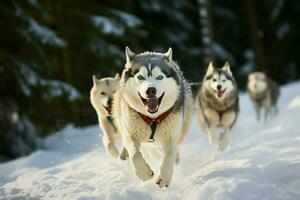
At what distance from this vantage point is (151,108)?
5410 mm

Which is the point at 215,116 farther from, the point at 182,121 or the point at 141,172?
the point at 141,172

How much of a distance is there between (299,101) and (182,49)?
9953 millimetres

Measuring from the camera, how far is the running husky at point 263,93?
1368cm

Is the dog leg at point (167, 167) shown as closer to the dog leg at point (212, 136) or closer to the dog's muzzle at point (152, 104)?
the dog's muzzle at point (152, 104)

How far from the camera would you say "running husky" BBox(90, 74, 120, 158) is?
7.33 m

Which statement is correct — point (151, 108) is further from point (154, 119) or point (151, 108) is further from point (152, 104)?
point (154, 119)

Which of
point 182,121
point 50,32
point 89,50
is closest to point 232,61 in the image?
point 89,50

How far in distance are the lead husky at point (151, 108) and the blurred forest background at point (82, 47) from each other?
6.45 m

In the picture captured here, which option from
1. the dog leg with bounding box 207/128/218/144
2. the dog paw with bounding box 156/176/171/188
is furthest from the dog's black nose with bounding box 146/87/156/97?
the dog leg with bounding box 207/128/218/144

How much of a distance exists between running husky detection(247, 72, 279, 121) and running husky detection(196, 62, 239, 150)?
4.75 metres

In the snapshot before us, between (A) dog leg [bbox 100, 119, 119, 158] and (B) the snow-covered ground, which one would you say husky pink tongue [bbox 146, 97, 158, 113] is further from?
(A) dog leg [bbox 100, 119, 119, 158]

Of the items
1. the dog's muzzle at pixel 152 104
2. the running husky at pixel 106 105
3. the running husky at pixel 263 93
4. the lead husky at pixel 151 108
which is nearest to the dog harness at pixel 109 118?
the running husky at pixel 106 105

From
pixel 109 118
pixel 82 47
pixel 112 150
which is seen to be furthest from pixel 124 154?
pixel 82 47

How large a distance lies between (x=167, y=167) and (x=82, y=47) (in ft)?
34.2
